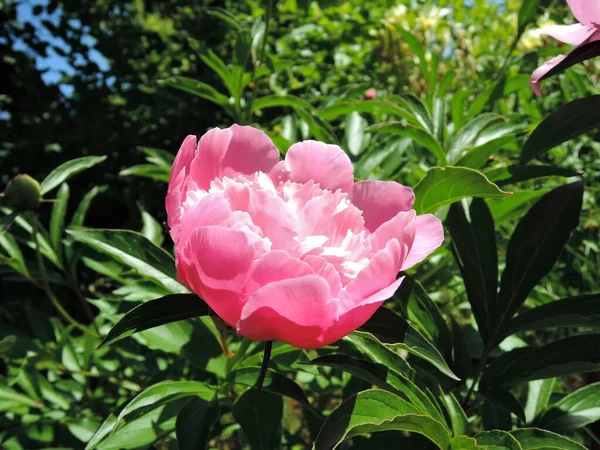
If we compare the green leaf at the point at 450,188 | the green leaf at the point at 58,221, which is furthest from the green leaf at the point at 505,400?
the green leaf at the point at 58,221

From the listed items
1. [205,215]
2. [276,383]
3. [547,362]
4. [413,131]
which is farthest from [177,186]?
[547,362]

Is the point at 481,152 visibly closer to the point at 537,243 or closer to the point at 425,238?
the point at 537,243

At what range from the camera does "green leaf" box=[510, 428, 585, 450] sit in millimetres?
484

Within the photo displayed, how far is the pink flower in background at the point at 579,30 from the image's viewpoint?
17.7 inches

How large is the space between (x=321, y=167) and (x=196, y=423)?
0.29 m

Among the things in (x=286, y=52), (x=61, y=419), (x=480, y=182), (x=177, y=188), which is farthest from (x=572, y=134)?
(x=286, y=52)

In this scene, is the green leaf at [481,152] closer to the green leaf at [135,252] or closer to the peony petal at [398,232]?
the peony petal at [398,232]

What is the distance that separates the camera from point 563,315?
60 cm

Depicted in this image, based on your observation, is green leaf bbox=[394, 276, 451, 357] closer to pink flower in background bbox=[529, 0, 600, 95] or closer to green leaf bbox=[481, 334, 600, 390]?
green leaf bbox=[481, 334, 600, 390]

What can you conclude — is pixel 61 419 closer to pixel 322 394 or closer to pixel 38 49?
pixel 322 394

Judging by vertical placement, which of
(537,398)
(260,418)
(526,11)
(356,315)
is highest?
(526,11)

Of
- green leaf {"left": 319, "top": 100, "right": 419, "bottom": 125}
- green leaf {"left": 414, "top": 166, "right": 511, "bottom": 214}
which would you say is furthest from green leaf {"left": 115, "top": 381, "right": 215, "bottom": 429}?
green leaf {"left": 319, "top": 100, "right": 419, "bottom": 125}

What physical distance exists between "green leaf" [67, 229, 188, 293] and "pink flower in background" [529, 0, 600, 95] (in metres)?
0.41

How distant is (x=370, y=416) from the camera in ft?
1.51
